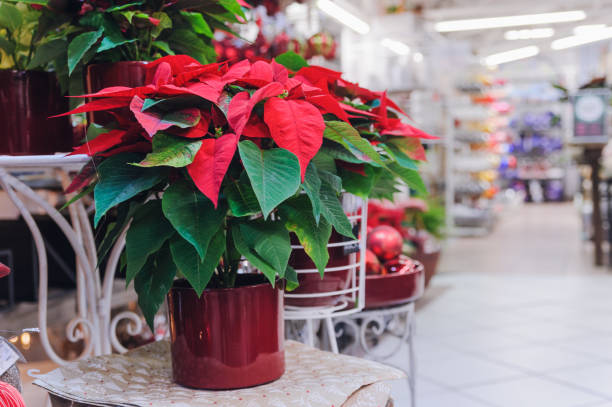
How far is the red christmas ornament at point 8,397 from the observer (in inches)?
27.8

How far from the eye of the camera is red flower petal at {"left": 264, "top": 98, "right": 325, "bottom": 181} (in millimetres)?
813

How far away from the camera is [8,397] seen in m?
0.71

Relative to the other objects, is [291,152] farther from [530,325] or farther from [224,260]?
[530,325]

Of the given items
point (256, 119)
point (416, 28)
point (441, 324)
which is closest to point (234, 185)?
point (256, 119)

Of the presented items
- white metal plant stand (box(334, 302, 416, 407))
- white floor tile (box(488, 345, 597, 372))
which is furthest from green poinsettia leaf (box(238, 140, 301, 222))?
white floor tile (box(488, 345, 597, 372))

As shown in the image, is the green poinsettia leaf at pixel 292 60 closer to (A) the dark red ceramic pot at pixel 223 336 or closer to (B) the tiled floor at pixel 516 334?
(A) the dark red ceramic pot at pixel 223 336

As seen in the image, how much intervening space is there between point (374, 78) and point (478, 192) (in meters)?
4.13

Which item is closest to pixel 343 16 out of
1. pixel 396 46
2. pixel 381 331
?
pixel 396 46

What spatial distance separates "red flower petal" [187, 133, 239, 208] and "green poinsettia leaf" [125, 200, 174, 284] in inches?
4.2

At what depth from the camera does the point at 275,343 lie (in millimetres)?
955

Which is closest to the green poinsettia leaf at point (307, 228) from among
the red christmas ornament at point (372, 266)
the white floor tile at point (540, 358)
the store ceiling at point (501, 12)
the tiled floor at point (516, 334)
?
the red christmas ornament at point (372, 266)

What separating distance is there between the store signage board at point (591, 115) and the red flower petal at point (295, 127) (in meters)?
4.96

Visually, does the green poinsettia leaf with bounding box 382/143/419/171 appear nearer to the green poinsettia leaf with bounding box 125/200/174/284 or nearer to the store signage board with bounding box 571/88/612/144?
the green poinsettia leaf with bounding box 125/200/174/284

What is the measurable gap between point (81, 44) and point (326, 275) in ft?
2.01
